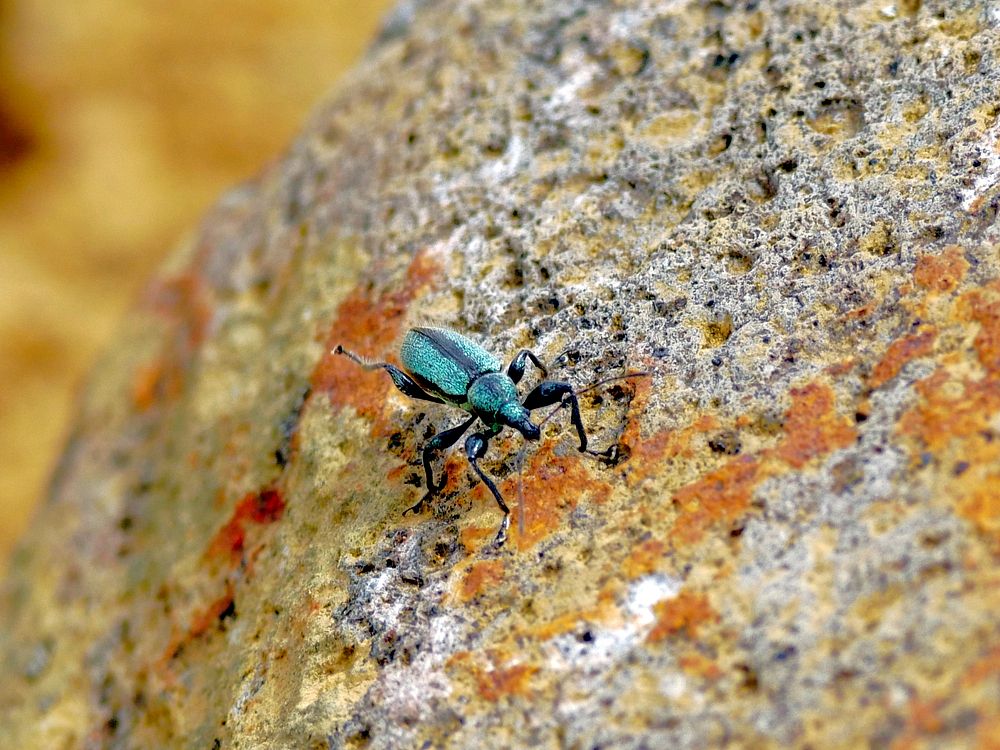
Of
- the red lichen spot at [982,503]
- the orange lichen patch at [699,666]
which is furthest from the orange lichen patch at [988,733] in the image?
the orange lichen patch at [699,666]

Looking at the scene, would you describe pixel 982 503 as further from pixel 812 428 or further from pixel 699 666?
pixel 699 666

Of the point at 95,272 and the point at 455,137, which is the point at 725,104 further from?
the point at 95,272

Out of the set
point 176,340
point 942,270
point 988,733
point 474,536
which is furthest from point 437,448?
point 176,340

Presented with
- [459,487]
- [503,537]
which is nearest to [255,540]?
[459,487]

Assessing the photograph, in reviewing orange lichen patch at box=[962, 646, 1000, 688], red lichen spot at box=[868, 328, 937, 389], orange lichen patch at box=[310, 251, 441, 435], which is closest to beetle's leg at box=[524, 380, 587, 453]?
orange lichen patch at box=[310, 251, 441, 435]

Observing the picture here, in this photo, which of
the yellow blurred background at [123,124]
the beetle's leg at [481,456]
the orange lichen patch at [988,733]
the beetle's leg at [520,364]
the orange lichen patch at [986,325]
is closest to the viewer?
the orange lichen patch at [988,733]

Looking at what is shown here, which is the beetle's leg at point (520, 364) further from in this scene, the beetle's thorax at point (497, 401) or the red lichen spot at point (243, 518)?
the red lichen spot at point (243, 518)
